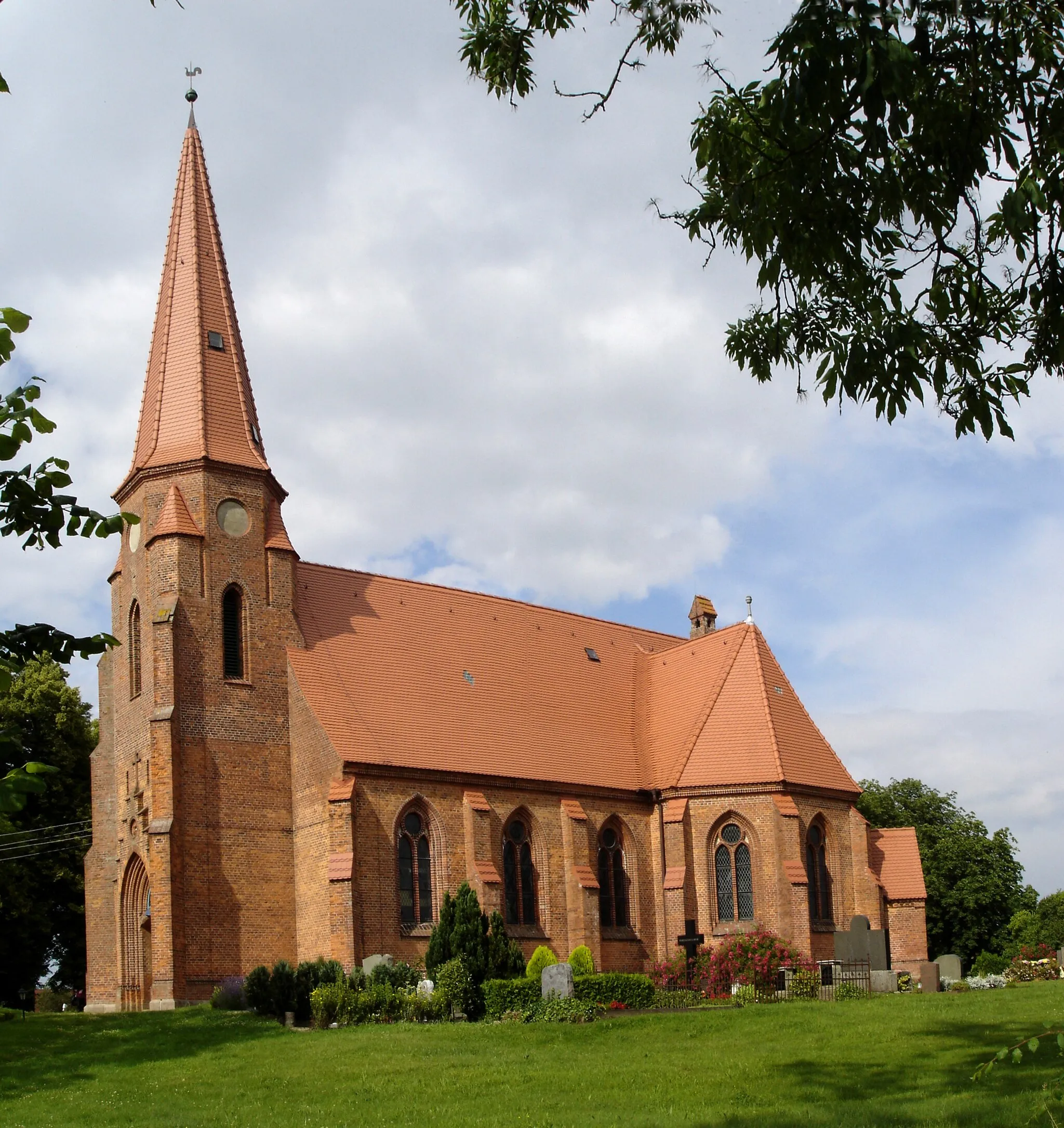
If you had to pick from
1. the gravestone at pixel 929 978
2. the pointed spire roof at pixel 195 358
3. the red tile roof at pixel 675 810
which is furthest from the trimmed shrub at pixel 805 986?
the pointed spire roof at pixel 195 358

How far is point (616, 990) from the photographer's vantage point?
87.8 feet

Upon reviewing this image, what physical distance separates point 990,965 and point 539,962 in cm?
1591

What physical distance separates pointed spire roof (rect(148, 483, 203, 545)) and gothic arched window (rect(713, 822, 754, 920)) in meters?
15.7

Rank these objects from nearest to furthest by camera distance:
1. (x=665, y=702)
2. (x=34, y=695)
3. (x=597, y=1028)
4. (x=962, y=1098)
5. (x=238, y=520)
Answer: (x=962, y=1098) → (x=597, y=1028) → (x=238, y=520) → (x=665, y=702) → (x=34, y=695)

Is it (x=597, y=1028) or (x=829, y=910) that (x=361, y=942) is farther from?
(x=829, y=910)

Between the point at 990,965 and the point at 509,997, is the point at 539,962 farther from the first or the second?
the point at 990,965

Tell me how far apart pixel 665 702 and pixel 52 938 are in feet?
73.6

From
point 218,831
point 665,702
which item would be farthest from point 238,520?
point 665,702

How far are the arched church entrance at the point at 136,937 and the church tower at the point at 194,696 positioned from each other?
0.04 meters

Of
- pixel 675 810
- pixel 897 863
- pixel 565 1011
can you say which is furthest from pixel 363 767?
pixel 897 863

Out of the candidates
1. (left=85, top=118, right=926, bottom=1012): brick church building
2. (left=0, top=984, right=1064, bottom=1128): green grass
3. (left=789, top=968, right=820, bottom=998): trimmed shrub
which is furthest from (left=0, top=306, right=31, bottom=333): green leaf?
(left=789, top=968, right=820, bottom=998): trimmed shrub

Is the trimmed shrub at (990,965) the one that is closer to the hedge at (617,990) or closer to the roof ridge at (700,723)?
the roof ridge at (700,723)

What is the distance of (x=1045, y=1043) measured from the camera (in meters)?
17.4

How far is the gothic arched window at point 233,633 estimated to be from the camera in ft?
107
